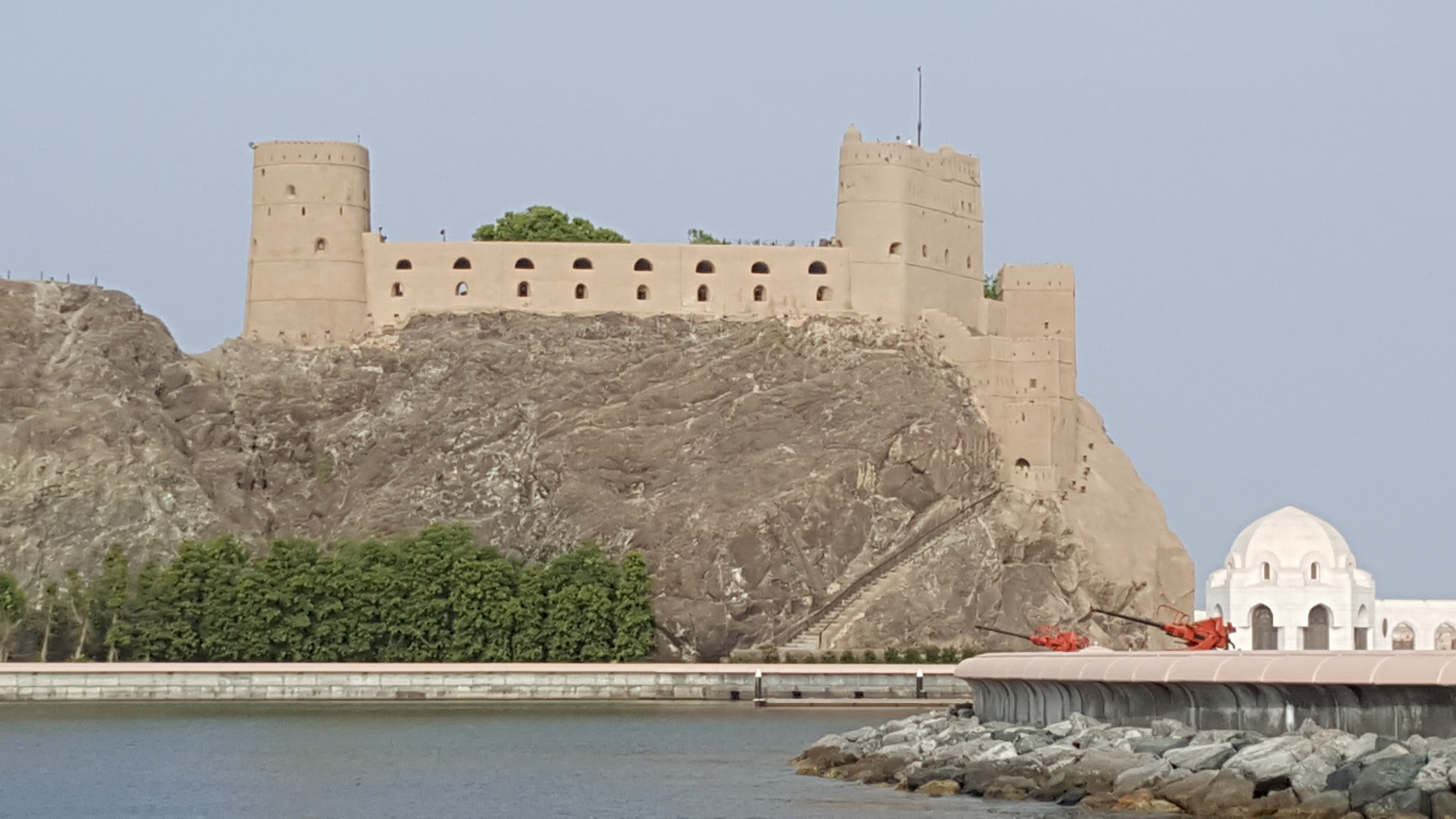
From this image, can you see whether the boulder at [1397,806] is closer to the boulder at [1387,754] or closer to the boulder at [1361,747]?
the boulder at [1387,754]

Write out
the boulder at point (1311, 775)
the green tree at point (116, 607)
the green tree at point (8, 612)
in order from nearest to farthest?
the boulder at point (1311, 775)
the green tree at point (116, 607)
the green tree at point (8, 612)

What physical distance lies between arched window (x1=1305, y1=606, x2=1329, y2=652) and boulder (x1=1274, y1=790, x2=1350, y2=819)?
3353 inches

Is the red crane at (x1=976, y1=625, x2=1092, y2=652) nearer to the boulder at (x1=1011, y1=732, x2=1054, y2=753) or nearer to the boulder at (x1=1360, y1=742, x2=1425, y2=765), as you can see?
the boulder at (x1=1011, y1=732, x2=1054, y2=753)

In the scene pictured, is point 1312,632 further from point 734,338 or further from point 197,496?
point 197,496

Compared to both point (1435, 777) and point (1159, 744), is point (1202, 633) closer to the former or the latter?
point (1159, 744)

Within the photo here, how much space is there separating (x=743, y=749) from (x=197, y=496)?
41.4 metres

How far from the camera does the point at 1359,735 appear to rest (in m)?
39.8

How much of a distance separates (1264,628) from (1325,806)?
8716 cm

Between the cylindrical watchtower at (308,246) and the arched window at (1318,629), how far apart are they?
47775mm

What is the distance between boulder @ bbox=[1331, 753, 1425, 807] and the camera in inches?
1479

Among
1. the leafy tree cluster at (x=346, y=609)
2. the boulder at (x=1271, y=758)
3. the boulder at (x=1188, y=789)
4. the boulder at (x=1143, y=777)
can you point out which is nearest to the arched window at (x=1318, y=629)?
the leafy tree cluster at (x=346, y=609)

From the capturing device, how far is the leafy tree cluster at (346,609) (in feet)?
285

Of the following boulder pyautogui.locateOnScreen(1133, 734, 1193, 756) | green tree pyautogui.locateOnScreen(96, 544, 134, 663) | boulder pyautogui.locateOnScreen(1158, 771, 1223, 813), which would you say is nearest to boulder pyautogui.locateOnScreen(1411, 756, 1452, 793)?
boulder pyautogui.locateOnScreen(1158, 771, 1223, 813)

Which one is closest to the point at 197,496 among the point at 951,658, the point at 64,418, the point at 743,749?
A: the point at 64,418
